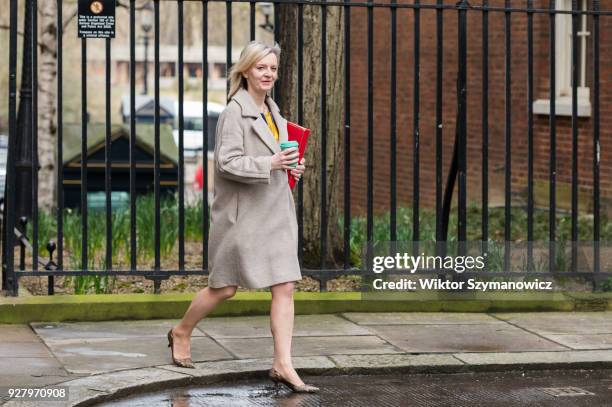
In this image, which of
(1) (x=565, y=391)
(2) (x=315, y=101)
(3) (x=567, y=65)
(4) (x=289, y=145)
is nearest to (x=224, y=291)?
(4) (x=289, y=145)

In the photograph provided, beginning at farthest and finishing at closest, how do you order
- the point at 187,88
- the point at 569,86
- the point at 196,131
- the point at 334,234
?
the point at 187,88 < the point at 196,131 < the point at 569,86 < the point at 334,234

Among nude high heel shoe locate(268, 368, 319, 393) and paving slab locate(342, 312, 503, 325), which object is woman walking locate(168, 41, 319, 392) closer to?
nude high heel shoe locate(268, 368, 319, 393)

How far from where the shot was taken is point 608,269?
10492mm

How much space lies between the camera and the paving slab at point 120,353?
24.0ft

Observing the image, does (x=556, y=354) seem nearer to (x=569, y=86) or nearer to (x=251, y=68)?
(x=251, y=68)

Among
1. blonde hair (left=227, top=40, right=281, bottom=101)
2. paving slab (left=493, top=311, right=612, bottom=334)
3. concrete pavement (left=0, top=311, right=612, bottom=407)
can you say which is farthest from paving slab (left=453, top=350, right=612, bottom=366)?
blonde hair (left=227, top=40, right=281, bottom=101)

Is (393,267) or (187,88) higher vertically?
(187,88)

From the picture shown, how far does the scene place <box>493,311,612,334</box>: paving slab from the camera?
878cm

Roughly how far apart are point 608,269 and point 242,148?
15.0 ft

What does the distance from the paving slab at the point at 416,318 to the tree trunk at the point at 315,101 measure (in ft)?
3.50

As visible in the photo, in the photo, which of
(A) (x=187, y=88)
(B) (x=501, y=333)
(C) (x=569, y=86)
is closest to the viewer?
(B) (x=501, y=333)

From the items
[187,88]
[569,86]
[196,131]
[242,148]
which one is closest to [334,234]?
[242,148]

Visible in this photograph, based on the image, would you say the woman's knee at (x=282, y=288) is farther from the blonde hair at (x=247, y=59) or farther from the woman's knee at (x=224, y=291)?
Result: the blonde hair at (x=247, y=59)
